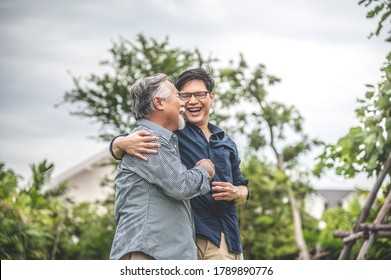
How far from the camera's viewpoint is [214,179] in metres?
2.54

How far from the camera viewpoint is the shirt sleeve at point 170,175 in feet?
7.11

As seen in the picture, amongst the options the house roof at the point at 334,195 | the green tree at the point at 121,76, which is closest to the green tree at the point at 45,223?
the green tree at the point at 121,76

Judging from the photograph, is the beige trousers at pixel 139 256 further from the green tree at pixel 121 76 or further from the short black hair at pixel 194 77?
the green tree at pixel 121 76

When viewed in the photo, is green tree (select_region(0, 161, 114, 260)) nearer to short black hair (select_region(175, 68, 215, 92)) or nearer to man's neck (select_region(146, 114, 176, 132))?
short black hair (select_region(175, 68, 215, 92))

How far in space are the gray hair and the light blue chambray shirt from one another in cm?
13

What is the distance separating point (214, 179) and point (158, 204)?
1.27 feet

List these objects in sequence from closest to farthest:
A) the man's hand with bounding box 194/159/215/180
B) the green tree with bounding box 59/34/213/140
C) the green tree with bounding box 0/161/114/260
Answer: the man's hand with bounding box 194/159/215/180
the green tree with bounding box 0/161/114/260
the green tree with bounding box 59/34/213/140

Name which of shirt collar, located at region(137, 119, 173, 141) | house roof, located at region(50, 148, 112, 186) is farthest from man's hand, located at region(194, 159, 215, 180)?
house roof, located at region(50, 148, 112, 186)

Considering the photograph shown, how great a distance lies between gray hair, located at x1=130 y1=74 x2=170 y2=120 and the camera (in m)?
2.33

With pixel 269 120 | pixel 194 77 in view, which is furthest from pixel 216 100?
pixel 194 77

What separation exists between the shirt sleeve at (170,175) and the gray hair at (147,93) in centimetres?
17

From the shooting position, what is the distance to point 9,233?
7.14 m

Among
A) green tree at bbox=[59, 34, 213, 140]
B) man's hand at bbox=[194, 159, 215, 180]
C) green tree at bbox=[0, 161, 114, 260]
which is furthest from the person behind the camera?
green tree at bbox=[59, 34, 213, 140]

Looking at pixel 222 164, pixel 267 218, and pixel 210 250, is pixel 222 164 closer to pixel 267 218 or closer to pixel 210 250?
pixel 210 250
